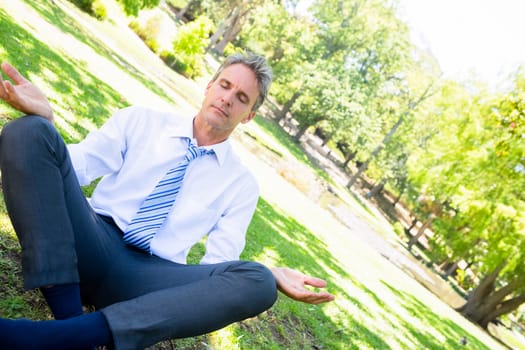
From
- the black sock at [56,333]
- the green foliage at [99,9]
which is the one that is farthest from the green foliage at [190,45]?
the black sock at [56,333]

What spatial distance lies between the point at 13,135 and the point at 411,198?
35.3 m

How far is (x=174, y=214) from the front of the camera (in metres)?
2.50

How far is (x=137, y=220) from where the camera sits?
239cm

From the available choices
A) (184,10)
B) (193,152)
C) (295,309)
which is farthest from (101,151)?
(184,10)

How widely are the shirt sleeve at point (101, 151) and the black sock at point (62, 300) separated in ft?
2.26

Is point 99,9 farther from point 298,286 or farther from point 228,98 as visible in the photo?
point 298,286

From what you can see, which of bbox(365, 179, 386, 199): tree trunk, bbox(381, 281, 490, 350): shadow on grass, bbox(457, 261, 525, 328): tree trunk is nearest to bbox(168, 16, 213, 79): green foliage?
bbox(381, 281, 490, 350): shadow on grass

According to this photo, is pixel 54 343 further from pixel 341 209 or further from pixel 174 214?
pixel 341 209

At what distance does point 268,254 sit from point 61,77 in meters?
4.57

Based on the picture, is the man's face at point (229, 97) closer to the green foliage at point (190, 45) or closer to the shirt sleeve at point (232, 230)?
the shirt sleeve at point (232, 230)

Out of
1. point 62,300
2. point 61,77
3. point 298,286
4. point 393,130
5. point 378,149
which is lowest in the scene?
point 61,77

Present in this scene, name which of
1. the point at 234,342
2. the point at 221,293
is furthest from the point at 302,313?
the point at 221,293

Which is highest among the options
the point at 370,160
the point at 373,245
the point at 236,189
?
the point at 370,160

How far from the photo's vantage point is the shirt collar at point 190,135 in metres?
2.60
